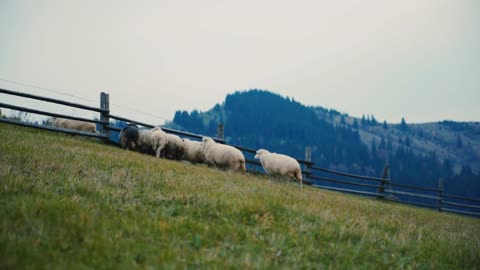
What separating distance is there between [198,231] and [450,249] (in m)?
2.96

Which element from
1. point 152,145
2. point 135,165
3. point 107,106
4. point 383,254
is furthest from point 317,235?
point 107,106

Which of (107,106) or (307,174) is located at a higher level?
(107,106)

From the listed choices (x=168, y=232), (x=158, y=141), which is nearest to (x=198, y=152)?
(x=158, y=141)

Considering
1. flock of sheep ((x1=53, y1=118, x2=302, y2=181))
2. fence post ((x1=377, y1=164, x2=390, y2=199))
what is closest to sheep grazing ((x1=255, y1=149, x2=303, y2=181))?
flock of sheep ((x1=53, y1=118, x2=302, y2=181))

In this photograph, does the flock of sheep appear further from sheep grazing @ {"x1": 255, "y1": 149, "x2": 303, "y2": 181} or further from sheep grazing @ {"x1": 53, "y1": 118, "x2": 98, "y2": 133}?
sheep grazing @ {"x1": 53, "y1": 118, "x2": 98, "y2": 133}

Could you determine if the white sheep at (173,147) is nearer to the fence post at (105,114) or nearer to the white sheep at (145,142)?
the white sheep at (145,142)

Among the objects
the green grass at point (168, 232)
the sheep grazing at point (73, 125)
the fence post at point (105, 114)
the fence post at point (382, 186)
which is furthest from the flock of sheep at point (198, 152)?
the fence post at point (382, 186)

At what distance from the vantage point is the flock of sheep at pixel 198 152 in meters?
12.4

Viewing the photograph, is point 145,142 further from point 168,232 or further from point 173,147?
point 168,232

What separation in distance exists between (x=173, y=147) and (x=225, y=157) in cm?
235

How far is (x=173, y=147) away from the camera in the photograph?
13.1m

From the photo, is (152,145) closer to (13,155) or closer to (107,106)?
(107,106)

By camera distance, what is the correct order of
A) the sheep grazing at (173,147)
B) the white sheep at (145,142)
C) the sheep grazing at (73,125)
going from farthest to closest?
the sheep grazing at (73,125) < the sheep grazing at (173,147) < the white sheep at (145,142)

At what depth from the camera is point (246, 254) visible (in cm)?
227
